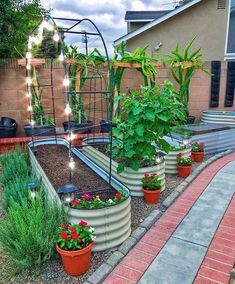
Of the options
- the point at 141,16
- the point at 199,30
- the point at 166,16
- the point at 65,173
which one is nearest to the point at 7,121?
the point at 65,173

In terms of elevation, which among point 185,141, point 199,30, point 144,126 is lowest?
point 185,141

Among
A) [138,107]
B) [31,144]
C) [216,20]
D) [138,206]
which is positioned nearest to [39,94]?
[31,144]

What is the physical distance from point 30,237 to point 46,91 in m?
4.92

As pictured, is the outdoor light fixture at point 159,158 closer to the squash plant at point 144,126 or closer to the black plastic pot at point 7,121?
the squash plant at point 144,126

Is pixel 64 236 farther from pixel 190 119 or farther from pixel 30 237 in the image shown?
pixel 190 119

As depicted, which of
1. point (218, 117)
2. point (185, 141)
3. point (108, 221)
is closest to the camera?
point (108, 221)

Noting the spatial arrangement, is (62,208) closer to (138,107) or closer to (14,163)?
(138,107)

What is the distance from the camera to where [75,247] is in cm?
217

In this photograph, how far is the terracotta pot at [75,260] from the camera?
2129 mm

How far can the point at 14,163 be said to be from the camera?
4.23 metres

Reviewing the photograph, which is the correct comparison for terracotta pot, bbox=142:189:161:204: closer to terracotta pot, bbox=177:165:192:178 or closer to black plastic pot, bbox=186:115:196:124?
terracotta pot, bbox=177:165:192:178

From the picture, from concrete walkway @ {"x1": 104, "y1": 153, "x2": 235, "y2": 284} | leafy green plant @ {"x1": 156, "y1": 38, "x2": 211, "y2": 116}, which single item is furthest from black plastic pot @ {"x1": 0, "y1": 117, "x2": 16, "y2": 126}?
concrete walkway @ {"x1": 104, "y1": 153, "x2": 235, "y2": 284}

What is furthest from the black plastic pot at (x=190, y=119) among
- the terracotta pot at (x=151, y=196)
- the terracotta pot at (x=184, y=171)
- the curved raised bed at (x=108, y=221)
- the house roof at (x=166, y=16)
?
the house roof at (x=166, y=16)

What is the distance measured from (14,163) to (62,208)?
2.14 meters
